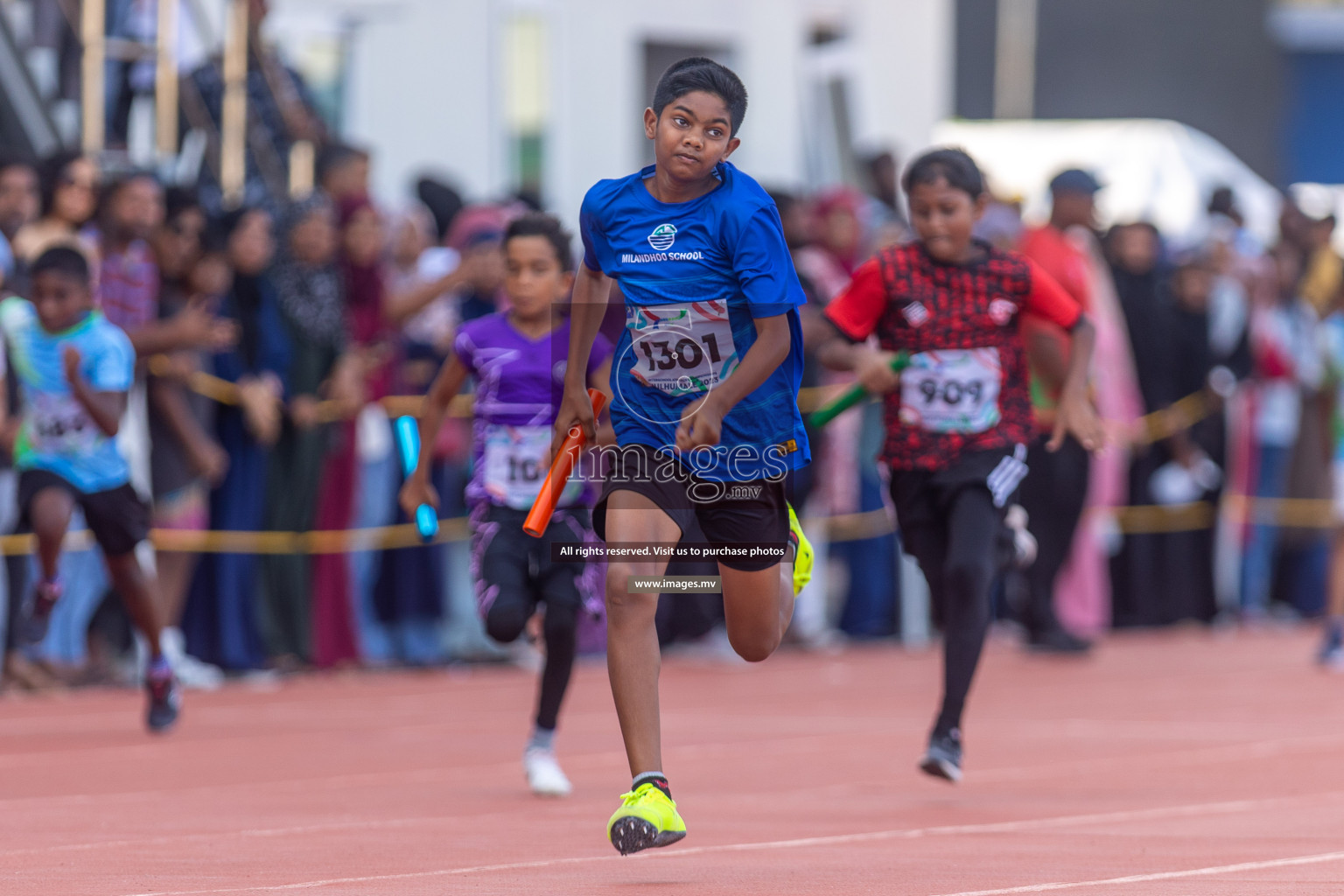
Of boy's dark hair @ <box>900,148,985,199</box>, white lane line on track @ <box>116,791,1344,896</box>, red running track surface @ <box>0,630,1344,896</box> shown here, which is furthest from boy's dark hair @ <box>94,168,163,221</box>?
white lane line on track @ <box>116,791,1344,896</box>

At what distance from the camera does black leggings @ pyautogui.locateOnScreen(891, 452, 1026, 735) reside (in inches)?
303

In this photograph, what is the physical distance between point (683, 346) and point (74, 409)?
4.28m

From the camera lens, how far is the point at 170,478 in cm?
1191

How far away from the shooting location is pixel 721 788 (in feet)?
26.1

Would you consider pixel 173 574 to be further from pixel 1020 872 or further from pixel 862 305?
pixel 1020 872

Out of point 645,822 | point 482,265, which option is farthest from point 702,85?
point 482,265

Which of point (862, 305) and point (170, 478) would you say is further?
point (170, 478)

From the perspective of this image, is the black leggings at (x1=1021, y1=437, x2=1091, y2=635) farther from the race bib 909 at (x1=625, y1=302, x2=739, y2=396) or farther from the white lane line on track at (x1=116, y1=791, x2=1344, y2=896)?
the race bib 909 at (x1=625, y1=302, x2=739, y2=396)

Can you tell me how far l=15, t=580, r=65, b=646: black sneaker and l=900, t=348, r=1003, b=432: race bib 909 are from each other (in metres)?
3.54

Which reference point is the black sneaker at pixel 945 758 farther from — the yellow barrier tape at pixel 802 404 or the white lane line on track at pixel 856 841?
the yellow barrier tape at pixel 802 404

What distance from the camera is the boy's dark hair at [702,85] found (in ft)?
19.4

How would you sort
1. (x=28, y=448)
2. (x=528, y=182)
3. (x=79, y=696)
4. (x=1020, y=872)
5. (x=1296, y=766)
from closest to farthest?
1. (x=1020, y=872)
2. (x=1296, y=766)
3. (x=28, y=448)
4. (x=79, y=696)
5. (x=528, y=182)

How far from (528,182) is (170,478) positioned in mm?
7766

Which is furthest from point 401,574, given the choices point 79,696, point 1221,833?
point 1221,833
